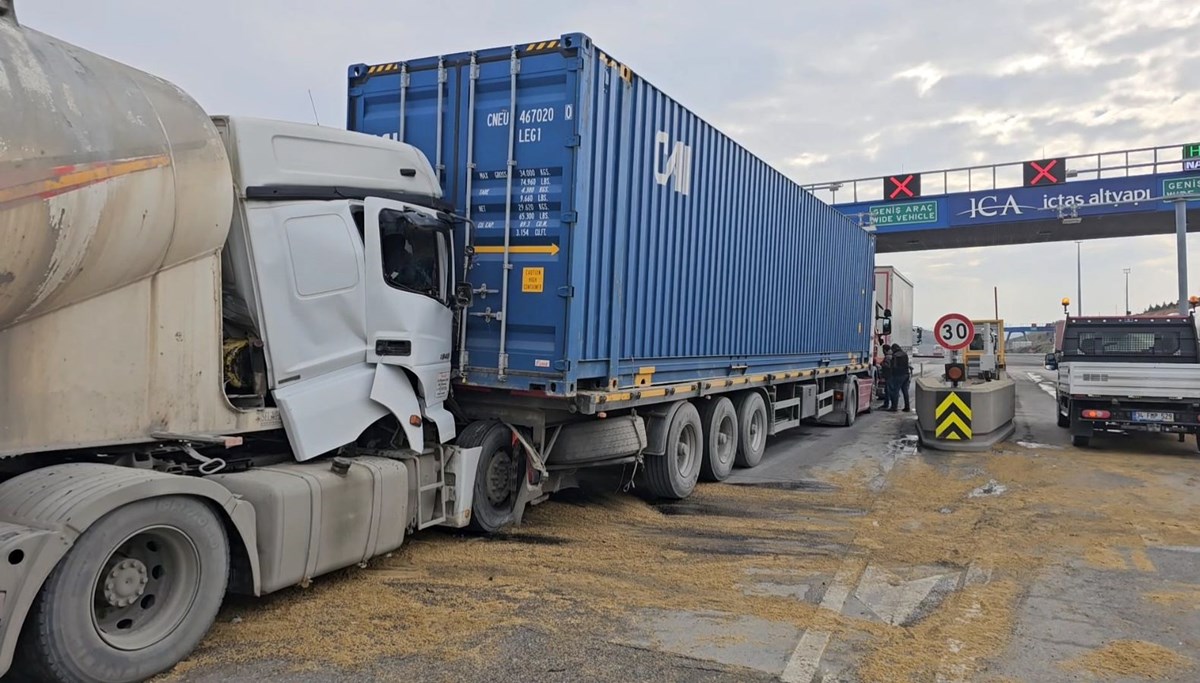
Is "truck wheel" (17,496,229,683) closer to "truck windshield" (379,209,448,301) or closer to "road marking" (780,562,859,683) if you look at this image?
"truck windshield" (379,209,448,301)

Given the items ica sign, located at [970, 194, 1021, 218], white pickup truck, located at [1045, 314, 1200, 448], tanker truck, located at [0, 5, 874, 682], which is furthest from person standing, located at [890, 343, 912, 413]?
ica sign, located at [970, 194, 1021, 218]

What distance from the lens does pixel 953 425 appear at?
437 inches

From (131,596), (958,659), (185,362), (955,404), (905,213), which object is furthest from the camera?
(905,213)

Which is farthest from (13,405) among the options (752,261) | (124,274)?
(752,261)

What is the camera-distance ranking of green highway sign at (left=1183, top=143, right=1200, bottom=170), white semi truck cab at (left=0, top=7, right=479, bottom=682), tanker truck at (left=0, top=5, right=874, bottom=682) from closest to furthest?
white semi truck cab at (left=0, top=7, right=479, bottom=682)
tanker truck at (left=0, top=5, right=874, bottom=682)
green highway sign at (left=1183, top=143, right=1200, bottom=170)

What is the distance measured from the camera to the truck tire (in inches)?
299

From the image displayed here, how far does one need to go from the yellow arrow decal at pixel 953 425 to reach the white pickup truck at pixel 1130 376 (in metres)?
1.58

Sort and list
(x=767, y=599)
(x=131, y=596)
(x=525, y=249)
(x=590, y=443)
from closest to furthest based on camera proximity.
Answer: (x=131, y=596) < (x=767, y=599) < (x=525, y=249) < (x=590, y=443)

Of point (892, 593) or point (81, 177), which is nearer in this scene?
point (81, 177)

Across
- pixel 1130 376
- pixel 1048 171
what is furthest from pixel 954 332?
pixel 1048 171

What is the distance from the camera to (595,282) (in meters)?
6.25

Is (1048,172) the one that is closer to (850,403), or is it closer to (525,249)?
(850,403)

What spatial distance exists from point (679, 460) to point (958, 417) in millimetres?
5180

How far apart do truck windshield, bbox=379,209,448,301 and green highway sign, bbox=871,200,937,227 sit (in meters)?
22.5
